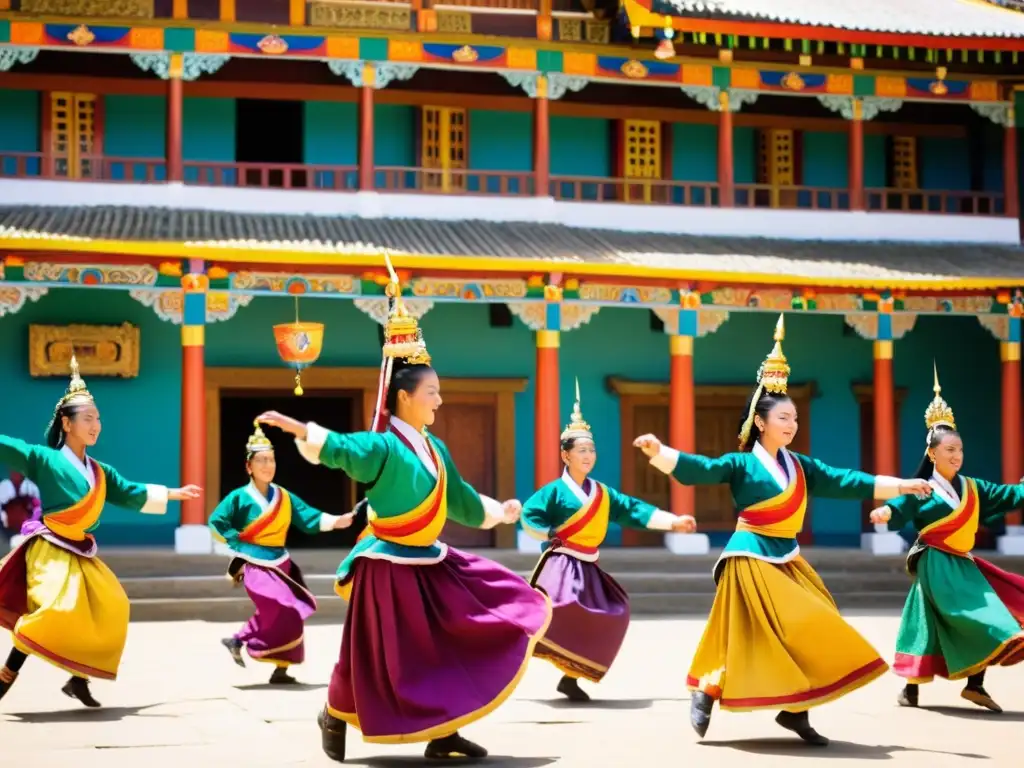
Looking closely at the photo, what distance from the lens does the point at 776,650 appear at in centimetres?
733

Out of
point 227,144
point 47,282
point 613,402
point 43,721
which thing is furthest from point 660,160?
point 43,721

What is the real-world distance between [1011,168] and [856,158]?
6.75 ft

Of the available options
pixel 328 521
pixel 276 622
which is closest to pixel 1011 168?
pixel 328 521

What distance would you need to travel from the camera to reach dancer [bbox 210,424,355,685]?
32.4ft

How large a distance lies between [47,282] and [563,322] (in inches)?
210

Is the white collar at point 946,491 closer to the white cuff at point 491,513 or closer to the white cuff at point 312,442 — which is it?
the white cuff at point 491,513

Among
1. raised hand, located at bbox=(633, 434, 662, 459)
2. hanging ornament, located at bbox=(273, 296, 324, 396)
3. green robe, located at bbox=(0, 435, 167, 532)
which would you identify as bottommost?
green robe, located at bbox=(0, 435, 167, 532)

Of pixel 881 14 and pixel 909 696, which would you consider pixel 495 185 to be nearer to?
pixel 881 14

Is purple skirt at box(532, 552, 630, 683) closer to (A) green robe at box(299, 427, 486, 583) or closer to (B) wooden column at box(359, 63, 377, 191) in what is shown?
(A) green robe at box(299, 427, 486, 583)

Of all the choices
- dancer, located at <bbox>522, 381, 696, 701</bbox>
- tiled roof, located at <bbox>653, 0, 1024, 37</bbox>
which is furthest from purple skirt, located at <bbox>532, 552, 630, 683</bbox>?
tiled roof, located at <bbox>653, 0, 1024, 37</bbox>

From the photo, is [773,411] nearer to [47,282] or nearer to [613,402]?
[47,282]

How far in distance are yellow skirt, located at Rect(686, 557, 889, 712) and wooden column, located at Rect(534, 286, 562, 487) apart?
9.74 m

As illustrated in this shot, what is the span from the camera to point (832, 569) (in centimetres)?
1720

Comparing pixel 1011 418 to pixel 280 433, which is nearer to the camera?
pixel 1011 418
